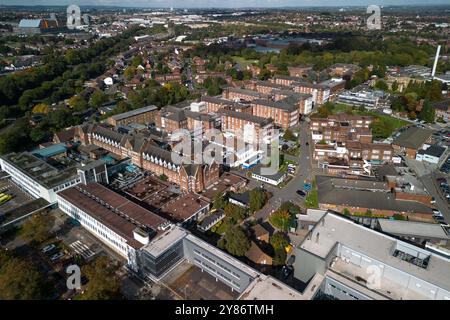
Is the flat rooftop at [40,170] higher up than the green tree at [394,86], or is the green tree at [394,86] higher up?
the green tree at [394,86]

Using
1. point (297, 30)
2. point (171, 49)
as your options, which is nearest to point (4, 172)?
point (171, 49)

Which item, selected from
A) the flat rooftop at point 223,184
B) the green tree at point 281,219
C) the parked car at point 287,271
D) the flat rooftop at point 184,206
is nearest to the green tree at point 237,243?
the parked car at point 287,271

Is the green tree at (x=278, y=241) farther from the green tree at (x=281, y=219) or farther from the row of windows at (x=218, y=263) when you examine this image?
the row of windows at (x=218, y=263)

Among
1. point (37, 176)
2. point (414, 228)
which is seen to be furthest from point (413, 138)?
point (37, 176)

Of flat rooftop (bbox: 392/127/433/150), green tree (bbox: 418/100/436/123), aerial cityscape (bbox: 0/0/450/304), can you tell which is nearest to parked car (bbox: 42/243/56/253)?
aerial cityscape (bbox: 0/0/450/304)

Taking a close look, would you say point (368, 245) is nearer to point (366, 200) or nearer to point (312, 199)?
point (366, 200)

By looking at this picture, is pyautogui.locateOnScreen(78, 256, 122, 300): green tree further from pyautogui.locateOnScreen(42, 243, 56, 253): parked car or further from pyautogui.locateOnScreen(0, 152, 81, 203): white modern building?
pyautogui.locateOnScreen(0, 152, 81, 203): white modern building

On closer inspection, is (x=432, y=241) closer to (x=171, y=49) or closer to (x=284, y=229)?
(x=284, y=229)
